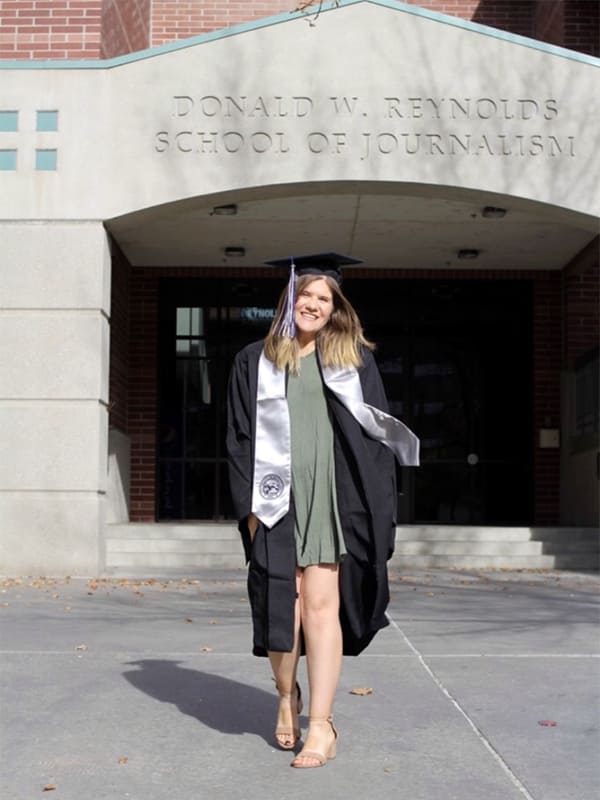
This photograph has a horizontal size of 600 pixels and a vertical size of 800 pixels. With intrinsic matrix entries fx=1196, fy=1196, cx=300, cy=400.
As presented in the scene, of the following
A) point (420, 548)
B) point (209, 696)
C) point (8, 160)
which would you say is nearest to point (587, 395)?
point (420, 548)

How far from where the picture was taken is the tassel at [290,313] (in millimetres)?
4598

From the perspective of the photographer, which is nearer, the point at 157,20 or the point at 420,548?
the point at 420,548

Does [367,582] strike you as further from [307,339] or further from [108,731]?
[108,731]

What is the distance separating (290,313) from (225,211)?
850 centimetres

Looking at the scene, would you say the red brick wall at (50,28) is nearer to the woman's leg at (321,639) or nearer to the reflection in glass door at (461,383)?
the reflection in glass door at (461,383)

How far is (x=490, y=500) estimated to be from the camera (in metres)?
16.2

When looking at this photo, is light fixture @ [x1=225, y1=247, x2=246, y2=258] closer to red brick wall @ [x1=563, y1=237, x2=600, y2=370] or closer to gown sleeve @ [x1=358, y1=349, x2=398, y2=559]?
red brick wall @ [x1=563, y1=237, x2=600, y2=370]

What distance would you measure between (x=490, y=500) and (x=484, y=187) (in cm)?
565

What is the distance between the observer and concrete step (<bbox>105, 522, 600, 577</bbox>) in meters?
12.4

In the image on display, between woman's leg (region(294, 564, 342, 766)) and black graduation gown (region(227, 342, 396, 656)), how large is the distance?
73 millimetres

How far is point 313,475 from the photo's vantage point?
14.7 feet

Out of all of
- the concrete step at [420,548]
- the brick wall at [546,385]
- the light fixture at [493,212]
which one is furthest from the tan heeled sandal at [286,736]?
the brick wall at [546,385]

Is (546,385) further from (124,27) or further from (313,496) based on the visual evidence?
(313,496)

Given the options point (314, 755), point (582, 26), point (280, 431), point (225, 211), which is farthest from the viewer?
point (582, 26)
